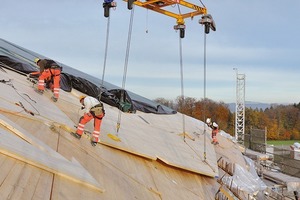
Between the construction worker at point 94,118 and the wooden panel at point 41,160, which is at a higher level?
the construction worker at point 94,118

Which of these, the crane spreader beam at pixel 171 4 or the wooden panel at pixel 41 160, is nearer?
the wooden panel at pixel 41 160

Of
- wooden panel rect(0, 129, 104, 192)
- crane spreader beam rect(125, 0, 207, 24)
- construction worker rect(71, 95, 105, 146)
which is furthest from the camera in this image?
crane spreader beam rect(125, 0, 207, 24)

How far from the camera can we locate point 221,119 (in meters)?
57.3

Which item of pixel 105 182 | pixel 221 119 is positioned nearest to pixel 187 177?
pixel 105 182

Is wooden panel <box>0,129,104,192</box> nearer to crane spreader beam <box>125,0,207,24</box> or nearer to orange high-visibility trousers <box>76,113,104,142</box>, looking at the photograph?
orange high-visibility trousers <box>76,113,104,142</box>

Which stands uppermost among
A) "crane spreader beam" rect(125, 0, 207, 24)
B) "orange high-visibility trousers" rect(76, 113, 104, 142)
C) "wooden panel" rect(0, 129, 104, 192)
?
"crane spreader beam" rect(125, 0, 207, 24)

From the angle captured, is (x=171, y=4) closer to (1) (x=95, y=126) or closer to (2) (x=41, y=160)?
(1) (x=95, y=126)

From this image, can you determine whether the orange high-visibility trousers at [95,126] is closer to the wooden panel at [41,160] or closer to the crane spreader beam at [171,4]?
the wooden panel at [41,160]

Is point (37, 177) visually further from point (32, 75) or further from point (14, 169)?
point (32, 75)

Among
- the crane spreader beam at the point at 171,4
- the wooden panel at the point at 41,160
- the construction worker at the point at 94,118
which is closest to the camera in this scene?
the wooden panel at the point at 41,160

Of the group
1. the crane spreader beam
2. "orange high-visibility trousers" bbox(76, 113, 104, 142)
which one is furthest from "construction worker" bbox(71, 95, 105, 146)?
the crane spreader beam

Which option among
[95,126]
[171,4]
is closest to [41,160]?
[95,126]

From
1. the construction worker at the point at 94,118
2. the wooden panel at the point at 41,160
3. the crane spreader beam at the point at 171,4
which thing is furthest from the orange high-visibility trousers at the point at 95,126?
the crane spreader beam at the point at 171,4

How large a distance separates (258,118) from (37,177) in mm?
61892
